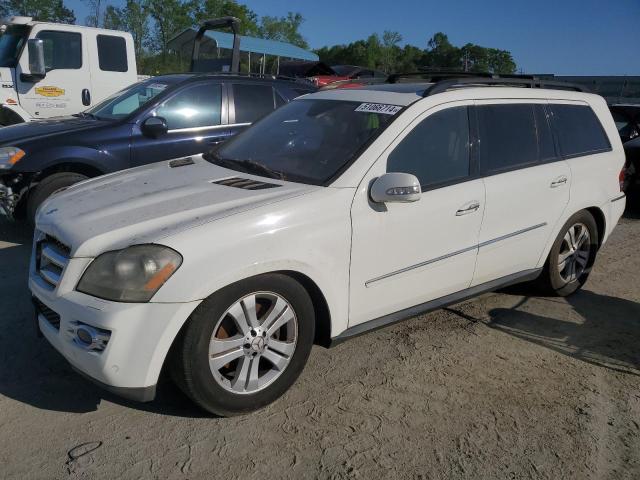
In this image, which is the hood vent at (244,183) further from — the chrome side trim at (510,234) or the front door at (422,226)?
the chrome side trim at (510,234)

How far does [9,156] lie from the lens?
5.54 m

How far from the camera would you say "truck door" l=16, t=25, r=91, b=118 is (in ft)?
30.7

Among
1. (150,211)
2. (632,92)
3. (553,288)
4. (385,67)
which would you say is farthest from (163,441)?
(385,67)

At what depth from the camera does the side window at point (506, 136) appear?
3920 mm

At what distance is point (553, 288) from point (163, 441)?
10.8 feet

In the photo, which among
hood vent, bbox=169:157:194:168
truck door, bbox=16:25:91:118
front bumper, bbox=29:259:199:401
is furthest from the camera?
truck door, bbox=16:25:91:118

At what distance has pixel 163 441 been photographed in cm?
278

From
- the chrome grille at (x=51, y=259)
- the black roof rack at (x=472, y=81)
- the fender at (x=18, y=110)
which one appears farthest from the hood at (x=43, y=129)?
the black roof rack at (x=472, y=81)

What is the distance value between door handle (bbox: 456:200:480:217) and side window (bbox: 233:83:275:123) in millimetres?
3636

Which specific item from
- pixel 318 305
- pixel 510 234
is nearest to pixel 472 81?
pixel 510 234

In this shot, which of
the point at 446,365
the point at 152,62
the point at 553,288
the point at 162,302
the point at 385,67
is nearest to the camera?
the point at 162,302

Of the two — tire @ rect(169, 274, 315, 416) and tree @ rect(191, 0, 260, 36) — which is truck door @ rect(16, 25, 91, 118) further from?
tree @ rect(191, 0, 260, 36)

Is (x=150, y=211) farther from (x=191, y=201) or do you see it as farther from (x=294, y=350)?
(x=294, y=350)

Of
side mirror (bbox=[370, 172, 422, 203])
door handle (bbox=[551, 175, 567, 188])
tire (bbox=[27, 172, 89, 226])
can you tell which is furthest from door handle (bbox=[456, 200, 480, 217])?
tire (bbox=[27, 172, 89, 226])
